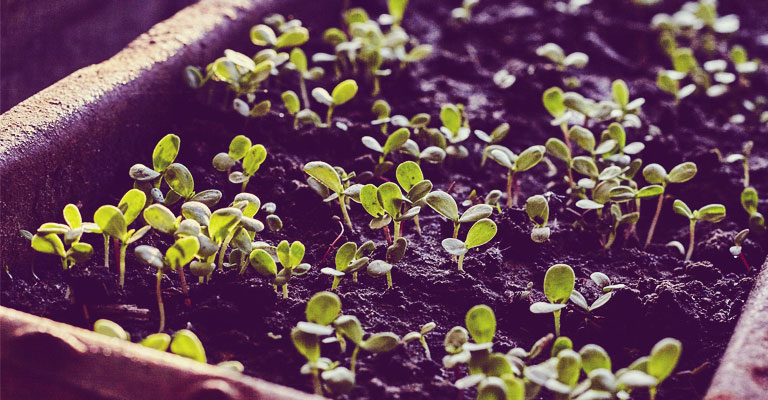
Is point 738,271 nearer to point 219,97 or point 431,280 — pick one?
point 431,280

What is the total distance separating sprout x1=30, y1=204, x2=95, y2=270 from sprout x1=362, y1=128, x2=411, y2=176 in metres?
0.52

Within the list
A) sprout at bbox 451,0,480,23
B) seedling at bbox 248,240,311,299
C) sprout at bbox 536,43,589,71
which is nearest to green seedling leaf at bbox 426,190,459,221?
seedling at bbox 248,240,311,299

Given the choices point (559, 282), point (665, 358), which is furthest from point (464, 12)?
point (665, 358)

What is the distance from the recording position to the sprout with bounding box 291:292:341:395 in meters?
0.97

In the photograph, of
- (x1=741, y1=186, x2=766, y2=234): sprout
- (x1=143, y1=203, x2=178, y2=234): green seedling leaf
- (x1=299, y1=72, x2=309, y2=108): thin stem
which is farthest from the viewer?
(x1=299, y1=72, x2=309, y2=108): thin stem

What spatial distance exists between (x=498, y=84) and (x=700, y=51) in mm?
706

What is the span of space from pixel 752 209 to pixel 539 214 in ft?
1.53

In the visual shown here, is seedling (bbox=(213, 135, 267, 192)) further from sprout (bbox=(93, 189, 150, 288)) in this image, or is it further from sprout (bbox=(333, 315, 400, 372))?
sprout (bbox=(333, 315, 400, 372))

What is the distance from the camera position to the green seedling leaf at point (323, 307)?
998 mm

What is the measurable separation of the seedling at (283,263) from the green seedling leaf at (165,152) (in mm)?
247

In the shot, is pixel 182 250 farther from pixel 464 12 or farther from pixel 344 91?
pixel 464 12

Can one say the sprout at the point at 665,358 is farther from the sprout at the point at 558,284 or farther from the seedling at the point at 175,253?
the seedling at the point at 175,253

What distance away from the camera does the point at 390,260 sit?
1217 millimetres

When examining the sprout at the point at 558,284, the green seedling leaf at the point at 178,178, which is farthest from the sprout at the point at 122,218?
the sprout at the point at 558,284
